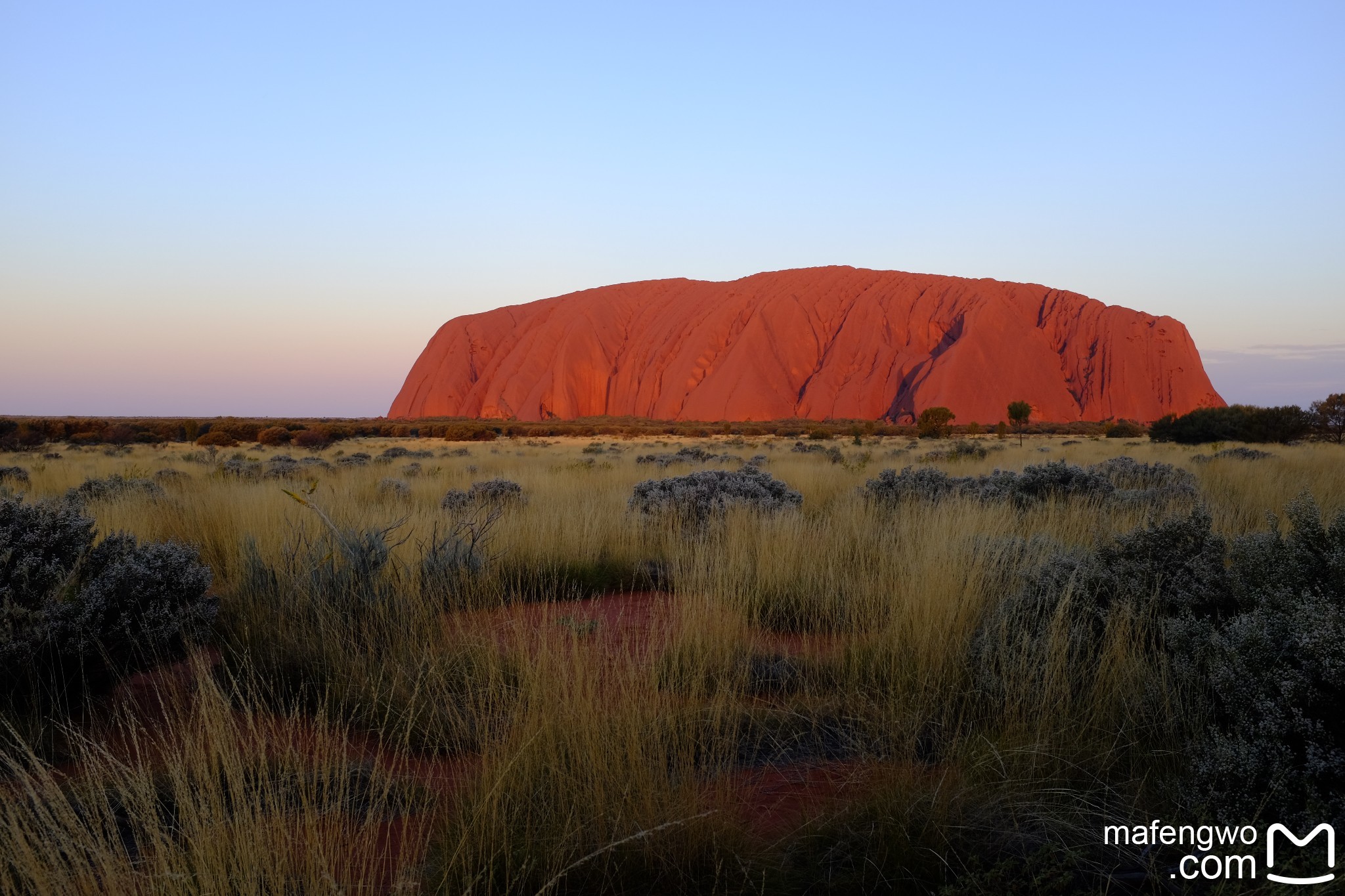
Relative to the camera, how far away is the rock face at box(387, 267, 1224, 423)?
7862 cm

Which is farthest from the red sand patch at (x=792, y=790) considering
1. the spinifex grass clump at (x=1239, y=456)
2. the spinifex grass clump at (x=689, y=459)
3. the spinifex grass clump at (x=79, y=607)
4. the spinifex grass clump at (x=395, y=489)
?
the spinifex grass clump at (x=1239, y=456)

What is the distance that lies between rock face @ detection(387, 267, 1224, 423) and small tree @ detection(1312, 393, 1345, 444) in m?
44.8

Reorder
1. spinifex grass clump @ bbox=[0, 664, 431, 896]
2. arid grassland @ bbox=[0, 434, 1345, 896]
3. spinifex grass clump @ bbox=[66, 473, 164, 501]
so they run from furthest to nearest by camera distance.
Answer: spinifex grass clump @ bbox=[66, 473, 164, 501] < arid grassland @ bbox=[0, 434, 1345, 896] < spinifex grass clump @ bbox=[0, 664, 431, 896]

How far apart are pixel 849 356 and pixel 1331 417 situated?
5561 cm

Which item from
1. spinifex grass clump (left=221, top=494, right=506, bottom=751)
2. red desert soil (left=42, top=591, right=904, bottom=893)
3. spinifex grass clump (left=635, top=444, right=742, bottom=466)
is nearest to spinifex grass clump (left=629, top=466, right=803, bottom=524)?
spinifex grass clump (left=221, top=494, right=506, bottom=751)

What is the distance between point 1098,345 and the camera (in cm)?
8356

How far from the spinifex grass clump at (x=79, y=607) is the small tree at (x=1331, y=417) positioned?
118ft

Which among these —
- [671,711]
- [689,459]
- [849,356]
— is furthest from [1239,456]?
[849,356]

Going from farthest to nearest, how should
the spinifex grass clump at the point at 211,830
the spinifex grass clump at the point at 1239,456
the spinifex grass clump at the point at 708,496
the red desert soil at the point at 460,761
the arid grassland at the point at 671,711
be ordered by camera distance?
1. the spinifex grass clump at the point at 1239,456
2. the spinifex grass clump at the point at 708,496
3. the red desert soil at the point at 460,761
4. the arid grassland at the point at 671,711
5. the spinifex grass clump at the point at 211,830

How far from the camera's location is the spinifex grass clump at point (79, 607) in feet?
11.8

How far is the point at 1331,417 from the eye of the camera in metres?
28.9

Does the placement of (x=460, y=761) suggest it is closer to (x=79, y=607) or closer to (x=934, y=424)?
(x=79, y=607)

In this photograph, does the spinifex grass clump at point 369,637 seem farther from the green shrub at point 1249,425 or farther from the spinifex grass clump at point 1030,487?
the green shrub at point 1249,425

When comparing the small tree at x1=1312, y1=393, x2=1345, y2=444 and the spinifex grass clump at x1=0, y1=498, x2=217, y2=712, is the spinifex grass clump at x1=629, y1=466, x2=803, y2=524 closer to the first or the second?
the spinifex grass clump at x1=0, y1=498, x2=217, y2=712
